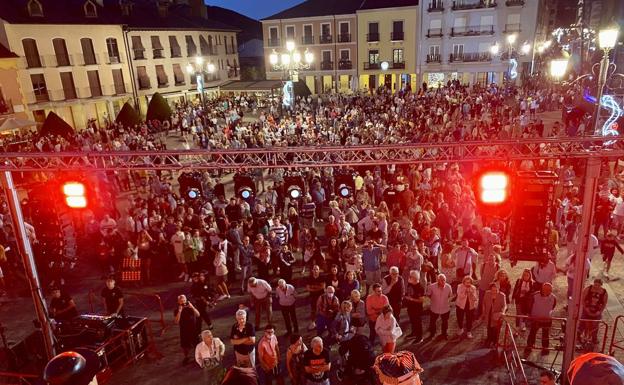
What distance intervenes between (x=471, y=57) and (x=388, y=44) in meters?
7.77

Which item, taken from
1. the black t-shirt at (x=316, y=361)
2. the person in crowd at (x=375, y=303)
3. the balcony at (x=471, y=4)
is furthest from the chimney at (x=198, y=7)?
the black t-shirt at (x=316, y=361)

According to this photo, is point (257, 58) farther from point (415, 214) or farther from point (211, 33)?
point (415, 214)

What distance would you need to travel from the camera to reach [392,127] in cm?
2259

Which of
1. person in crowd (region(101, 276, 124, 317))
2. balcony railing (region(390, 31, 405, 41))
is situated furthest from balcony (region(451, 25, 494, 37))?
person in crowd (region(101, 276, 124, 317))

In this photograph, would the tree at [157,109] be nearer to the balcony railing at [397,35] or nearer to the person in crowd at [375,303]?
the balcony railing at [397,35]

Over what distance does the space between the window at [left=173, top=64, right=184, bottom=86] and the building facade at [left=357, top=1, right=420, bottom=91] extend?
17509 millimetres

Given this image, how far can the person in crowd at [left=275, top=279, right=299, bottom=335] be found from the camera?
29.3 ft

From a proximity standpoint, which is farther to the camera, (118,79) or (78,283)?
(118,79)

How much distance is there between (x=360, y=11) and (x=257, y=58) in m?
19.6

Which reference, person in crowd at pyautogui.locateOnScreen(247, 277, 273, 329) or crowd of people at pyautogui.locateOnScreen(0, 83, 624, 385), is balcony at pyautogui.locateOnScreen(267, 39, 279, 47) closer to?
crowd of people at pyautogui.locateOnScreen(0, 83, 624, 385)

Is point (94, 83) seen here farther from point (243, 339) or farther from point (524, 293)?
point (524, 293)

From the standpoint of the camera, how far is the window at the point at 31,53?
31234mm

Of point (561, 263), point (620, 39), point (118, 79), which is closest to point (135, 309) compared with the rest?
point (561, 263)

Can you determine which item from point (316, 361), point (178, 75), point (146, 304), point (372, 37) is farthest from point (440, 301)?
point (178, 75)
